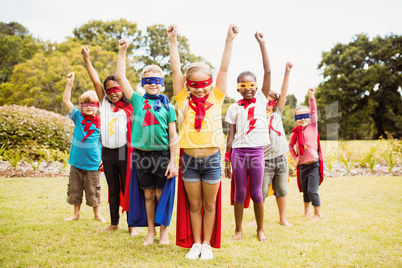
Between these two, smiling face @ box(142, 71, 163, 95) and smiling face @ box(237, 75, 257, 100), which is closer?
smiling face @ box(142, 71, 163, 95)

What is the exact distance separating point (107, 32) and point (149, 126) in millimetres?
31203

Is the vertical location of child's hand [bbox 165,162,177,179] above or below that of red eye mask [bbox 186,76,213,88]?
below

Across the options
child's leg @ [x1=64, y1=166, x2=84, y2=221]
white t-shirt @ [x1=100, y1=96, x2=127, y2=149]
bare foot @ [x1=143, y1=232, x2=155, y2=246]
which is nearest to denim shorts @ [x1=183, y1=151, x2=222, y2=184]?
bare foot @ [x1=143, y1=232, x2=155, y2=246]

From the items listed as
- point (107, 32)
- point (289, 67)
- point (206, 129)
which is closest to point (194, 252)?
point (206, 129)

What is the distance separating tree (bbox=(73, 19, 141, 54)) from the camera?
1176 inches

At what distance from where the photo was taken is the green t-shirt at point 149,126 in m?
3.44

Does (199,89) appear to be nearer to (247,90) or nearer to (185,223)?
(247,90)

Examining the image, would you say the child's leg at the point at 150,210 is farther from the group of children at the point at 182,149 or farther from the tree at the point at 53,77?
the tree at the point at 53,77

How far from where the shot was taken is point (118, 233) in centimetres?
404

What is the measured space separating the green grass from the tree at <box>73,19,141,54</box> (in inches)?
1050

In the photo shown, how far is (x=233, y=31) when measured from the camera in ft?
10.6

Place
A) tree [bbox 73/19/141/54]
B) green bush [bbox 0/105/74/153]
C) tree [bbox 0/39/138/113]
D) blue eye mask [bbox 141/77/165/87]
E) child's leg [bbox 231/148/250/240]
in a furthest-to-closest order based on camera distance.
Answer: tree [bbox 73/19/141/54], tree [bbox 0/39/138/113], green bush [bbox 0/105/74/153], child's leg [bbox 231/148/250/240], blue eye mask [bbox 141/77/165/87]

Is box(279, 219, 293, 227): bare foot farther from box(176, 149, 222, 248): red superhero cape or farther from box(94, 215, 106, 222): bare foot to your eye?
box(94, 215, 106, 222): bare foot

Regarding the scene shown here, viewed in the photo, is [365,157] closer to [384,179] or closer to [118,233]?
[384,179]
